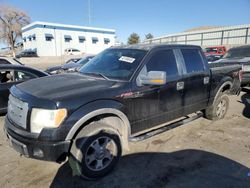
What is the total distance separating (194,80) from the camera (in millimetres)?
4453

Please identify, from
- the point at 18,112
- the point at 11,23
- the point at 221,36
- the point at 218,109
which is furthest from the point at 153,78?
the point at 11,23

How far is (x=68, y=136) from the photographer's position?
279 centimetres

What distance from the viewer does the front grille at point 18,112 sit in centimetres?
284

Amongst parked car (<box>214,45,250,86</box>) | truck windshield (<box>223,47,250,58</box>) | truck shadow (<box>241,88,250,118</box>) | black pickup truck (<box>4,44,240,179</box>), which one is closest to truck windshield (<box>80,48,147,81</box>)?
black pickup truck (<box>4,44,240,179</box>)

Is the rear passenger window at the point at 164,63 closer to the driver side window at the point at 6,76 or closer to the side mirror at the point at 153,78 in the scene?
the side mirror at the point at 153,78

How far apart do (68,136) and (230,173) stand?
2456mm

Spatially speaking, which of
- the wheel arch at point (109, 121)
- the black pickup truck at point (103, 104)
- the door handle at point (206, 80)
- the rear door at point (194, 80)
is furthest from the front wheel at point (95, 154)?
the door handle at point (206, 80)

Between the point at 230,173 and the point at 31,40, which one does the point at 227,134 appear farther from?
the point at 31,40

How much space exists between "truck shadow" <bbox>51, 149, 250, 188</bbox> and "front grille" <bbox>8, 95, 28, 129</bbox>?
99 centimetres

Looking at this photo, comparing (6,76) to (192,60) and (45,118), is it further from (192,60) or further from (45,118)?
(192,60)

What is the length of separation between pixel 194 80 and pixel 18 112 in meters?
3.28

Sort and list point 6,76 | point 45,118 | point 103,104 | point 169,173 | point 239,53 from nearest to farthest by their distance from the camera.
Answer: point 45,118 → point 103,104 → point 169,173 → point 6,76 → point 239,53

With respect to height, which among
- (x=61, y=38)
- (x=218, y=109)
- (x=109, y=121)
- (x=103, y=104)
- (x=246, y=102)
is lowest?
(x=246, y=102)

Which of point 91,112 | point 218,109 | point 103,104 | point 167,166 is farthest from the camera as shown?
point 218,109
